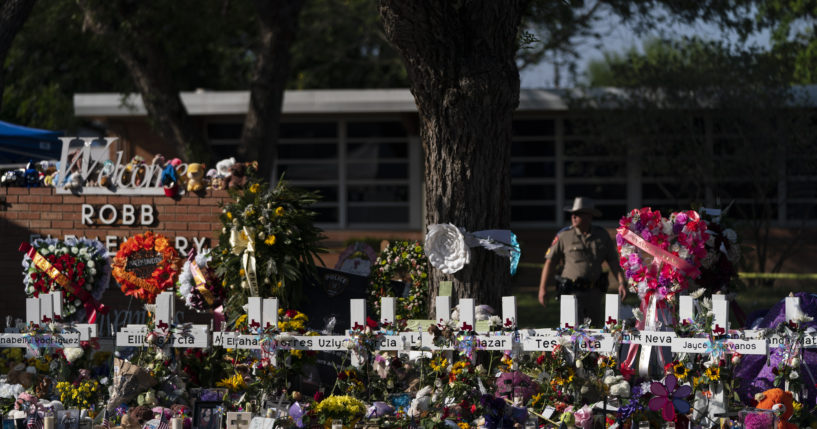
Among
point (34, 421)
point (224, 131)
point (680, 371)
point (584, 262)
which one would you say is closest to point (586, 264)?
point (584, 262)

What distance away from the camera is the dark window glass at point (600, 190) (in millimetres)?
18938

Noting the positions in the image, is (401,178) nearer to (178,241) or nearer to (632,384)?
(178,241)

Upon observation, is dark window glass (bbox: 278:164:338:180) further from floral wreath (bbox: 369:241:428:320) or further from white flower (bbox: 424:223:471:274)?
white flower (bbox: 424:223:471:274)

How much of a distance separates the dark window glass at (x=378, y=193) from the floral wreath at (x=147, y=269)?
11.7m

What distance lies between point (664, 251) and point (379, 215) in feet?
42.3

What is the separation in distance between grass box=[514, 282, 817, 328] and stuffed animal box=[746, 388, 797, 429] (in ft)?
19.4

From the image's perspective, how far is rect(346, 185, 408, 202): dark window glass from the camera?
64.1ft

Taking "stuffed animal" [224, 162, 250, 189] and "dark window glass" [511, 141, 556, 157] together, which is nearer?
"stuffed animal" [224, 162, 250, 189]

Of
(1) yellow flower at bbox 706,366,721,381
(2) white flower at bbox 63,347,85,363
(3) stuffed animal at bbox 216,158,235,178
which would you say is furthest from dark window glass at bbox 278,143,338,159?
(1) yellow flower at bbox 706,366,721,381

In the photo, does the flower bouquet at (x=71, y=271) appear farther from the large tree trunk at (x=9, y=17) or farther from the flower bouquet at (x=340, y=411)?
the flower bouquet at (x=340, y=411)

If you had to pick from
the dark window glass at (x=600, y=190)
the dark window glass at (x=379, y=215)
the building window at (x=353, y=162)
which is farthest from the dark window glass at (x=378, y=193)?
the dark window glass at (x=600, y=190)

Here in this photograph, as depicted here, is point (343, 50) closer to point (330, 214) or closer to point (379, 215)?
point (330, 214)

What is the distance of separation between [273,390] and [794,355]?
3.14 metres

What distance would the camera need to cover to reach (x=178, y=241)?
8727mm
